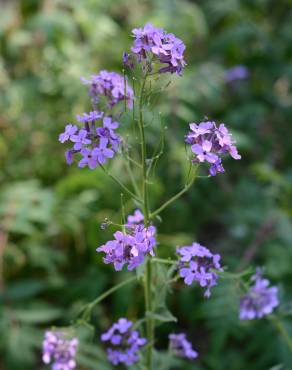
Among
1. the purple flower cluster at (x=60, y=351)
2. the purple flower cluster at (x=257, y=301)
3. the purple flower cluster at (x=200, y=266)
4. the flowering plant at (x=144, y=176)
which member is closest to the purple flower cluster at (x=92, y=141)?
the flowering plant at (x=144, y=176)

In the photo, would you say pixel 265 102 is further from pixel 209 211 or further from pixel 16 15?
pixel 16 15

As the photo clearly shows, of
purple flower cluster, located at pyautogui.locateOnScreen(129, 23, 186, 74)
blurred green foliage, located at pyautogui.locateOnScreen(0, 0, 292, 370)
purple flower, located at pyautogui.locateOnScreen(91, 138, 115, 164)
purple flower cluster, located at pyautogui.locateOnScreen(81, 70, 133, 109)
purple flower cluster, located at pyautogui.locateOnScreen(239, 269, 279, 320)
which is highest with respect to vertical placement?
blurred green foliage, located at pyautogui.locateOnScreen(0, 0, 292, 370)

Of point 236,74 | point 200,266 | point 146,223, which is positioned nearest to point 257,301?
point 200,266

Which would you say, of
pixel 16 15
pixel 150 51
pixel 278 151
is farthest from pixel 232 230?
pixel 16 15

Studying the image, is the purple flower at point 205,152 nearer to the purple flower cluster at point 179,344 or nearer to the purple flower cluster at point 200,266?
the purple flower cluster at point 200,266

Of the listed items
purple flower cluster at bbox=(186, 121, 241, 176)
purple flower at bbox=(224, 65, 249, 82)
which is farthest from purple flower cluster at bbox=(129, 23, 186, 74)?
purple flower at bbox=(224, 65, 249, 82)

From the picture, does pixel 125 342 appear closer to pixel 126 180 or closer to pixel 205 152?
pixel 205 152

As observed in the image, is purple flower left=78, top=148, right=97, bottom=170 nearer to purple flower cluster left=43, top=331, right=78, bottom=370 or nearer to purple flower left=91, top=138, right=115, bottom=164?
purple flower left=91, top=138, right=115, bottom=164
